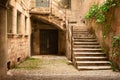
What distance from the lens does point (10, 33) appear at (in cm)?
930

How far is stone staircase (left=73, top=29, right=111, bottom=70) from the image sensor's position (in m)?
9.51

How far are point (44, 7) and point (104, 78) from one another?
9486 millimetres

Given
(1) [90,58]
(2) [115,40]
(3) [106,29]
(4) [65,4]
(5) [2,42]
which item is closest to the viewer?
(5) [2,42]

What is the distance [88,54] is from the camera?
410 inches

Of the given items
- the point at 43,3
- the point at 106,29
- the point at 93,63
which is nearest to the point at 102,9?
the point at 106,29

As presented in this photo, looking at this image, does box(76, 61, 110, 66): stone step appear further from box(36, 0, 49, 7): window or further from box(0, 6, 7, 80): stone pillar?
box(36, 0, 49, 7): window

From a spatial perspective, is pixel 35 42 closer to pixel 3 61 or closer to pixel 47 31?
pixel 47 31

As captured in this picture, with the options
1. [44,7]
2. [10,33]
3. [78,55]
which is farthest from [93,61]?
[44,7]

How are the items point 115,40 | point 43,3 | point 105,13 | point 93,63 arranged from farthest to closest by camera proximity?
point 43,3 → point 105,13 → point 93,63 → point 115,40

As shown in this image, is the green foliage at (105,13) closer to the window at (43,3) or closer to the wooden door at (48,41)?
the window at (43,3)

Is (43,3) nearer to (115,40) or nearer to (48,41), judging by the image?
(48,41)

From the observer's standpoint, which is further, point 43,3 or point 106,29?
point 43,3

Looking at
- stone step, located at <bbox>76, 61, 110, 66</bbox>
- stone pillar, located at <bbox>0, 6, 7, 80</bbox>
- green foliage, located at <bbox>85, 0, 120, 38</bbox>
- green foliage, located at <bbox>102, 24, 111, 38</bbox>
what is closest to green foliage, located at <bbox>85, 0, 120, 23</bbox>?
green foliage, located at <bbox>85, 0, 120, 38</bbox>

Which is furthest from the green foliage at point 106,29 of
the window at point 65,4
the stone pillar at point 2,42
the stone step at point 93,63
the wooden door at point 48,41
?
the window at point 65,4
